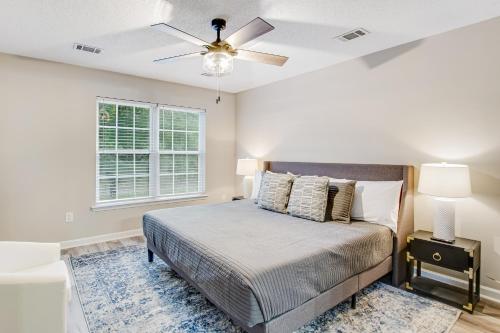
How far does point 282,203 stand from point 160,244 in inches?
56.6

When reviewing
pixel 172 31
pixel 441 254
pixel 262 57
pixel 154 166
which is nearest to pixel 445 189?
pixel 441 254

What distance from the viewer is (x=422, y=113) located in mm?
2893

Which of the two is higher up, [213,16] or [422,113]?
[213,16]

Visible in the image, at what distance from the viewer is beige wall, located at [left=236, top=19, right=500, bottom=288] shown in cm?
248

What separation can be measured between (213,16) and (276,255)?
2.05 m

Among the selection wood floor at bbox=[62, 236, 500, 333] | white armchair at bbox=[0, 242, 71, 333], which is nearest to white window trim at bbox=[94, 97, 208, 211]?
wood floor at bbox=[62, 236, 500, 333]

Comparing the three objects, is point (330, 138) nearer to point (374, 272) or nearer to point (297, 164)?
point (297, 164)

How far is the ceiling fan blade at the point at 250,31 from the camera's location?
6.33ft

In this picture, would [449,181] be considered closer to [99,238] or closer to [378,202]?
[378,202]

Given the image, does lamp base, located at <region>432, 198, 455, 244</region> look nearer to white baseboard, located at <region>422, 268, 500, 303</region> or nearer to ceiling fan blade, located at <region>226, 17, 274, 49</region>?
white baseboard, located at <region>422, 268, 500, 303</region>

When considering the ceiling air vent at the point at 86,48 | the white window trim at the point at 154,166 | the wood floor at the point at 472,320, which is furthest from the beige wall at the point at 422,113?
the ceiling air vent at the point at 86,48

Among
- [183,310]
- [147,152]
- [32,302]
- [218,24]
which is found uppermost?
[218,24]

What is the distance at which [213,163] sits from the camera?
206 inches

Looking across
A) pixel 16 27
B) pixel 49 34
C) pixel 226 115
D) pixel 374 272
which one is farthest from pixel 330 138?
pixel 16 27
